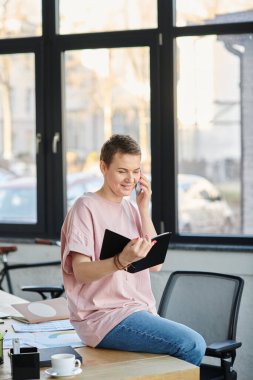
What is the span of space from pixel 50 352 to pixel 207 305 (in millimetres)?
1094

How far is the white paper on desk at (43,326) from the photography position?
3.46m

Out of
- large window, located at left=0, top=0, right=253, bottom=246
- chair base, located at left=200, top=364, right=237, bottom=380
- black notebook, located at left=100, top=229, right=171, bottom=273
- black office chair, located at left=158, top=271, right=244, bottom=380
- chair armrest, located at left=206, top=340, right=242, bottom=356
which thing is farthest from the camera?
large window, located at left=0, top=0, right=253, bottom=246

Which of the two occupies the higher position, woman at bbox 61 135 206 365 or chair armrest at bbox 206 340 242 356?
woman at bbox 61 135 206 365

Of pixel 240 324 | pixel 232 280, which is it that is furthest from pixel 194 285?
pixel 240 324

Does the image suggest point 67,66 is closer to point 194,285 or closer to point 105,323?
point 194,285

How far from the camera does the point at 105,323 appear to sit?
3027 millimetres

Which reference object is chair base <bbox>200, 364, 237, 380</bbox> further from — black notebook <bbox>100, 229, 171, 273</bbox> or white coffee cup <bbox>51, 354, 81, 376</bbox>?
white coffee cup <bbox>51, 354, 81, 376</bbox>

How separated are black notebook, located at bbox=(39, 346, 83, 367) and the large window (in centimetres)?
206

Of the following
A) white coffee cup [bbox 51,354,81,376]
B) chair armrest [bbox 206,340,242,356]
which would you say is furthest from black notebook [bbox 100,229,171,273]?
chair armrest [bbox 206,340,242,356]

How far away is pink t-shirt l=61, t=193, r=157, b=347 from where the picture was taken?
303 centimetres

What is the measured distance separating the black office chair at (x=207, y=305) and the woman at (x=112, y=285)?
618 millimetres

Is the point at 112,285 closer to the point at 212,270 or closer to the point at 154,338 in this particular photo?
the point at 154,338

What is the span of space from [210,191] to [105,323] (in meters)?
2.09

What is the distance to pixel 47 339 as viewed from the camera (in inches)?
129
